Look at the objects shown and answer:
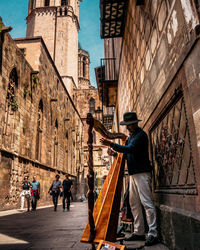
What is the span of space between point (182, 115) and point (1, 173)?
8568 mm

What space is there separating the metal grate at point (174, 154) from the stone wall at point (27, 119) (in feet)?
25.1

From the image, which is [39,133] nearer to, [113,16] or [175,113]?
[113,16]

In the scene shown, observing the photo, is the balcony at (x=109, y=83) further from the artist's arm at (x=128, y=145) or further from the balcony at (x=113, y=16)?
the artist's arm at (x=128, y=145)

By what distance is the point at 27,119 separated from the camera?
12320 millimetres

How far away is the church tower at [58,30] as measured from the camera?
1307 inches

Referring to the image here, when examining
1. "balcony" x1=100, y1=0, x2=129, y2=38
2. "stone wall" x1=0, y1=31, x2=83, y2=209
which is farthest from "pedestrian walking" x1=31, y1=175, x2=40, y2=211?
"balcony" x1=100, y1=0, x2=129, y2=38

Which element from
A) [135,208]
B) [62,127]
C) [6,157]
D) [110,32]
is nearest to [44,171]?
[6,157]

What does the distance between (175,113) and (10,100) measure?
9516 mm

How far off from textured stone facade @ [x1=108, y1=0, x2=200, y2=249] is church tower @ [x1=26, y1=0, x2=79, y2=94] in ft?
102

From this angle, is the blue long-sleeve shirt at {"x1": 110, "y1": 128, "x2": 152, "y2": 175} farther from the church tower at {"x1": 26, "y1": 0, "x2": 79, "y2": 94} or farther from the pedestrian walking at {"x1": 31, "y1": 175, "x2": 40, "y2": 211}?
the church tower at {"x1": 26, "y1": 0, "x2": 79, "y2": 94}

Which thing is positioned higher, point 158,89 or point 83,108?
point 83,108

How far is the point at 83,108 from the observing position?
132ft

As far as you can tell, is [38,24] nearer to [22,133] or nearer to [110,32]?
[22,133]

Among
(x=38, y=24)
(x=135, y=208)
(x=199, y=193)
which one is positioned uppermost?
(x=38, y=24)
